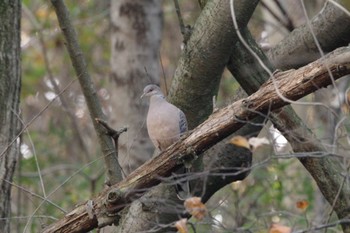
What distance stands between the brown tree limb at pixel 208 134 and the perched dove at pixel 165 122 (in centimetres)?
55

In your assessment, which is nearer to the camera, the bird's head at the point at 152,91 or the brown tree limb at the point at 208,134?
the brown tree limb at the point at 208,134

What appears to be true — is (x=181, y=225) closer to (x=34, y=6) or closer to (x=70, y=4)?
(x=70, y=4)

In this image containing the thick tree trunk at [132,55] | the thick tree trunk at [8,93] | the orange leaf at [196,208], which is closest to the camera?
the orange leaf at [196,208]

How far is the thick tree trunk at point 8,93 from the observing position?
5742 mm

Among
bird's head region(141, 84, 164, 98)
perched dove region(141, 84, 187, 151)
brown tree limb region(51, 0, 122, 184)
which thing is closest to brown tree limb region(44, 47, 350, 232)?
perched dove region(141, 84, 187, 151)

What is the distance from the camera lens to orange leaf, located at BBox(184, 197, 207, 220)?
14.1ft

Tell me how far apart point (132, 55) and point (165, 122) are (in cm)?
286

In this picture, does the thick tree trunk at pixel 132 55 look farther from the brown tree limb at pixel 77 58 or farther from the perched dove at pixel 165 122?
the perched dove at pixel 165 122

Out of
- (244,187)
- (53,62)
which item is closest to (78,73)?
(244,187)

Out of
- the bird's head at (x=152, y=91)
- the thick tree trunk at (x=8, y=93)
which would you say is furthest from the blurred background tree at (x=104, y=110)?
the thick tree trunk at (x=8, y=93)

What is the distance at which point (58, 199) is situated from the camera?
456 inches

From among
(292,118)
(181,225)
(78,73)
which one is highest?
(78,73)

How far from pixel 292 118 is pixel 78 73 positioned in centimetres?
162

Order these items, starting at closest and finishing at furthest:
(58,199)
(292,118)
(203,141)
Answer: (203,141)
(292,118)
(58,199)
